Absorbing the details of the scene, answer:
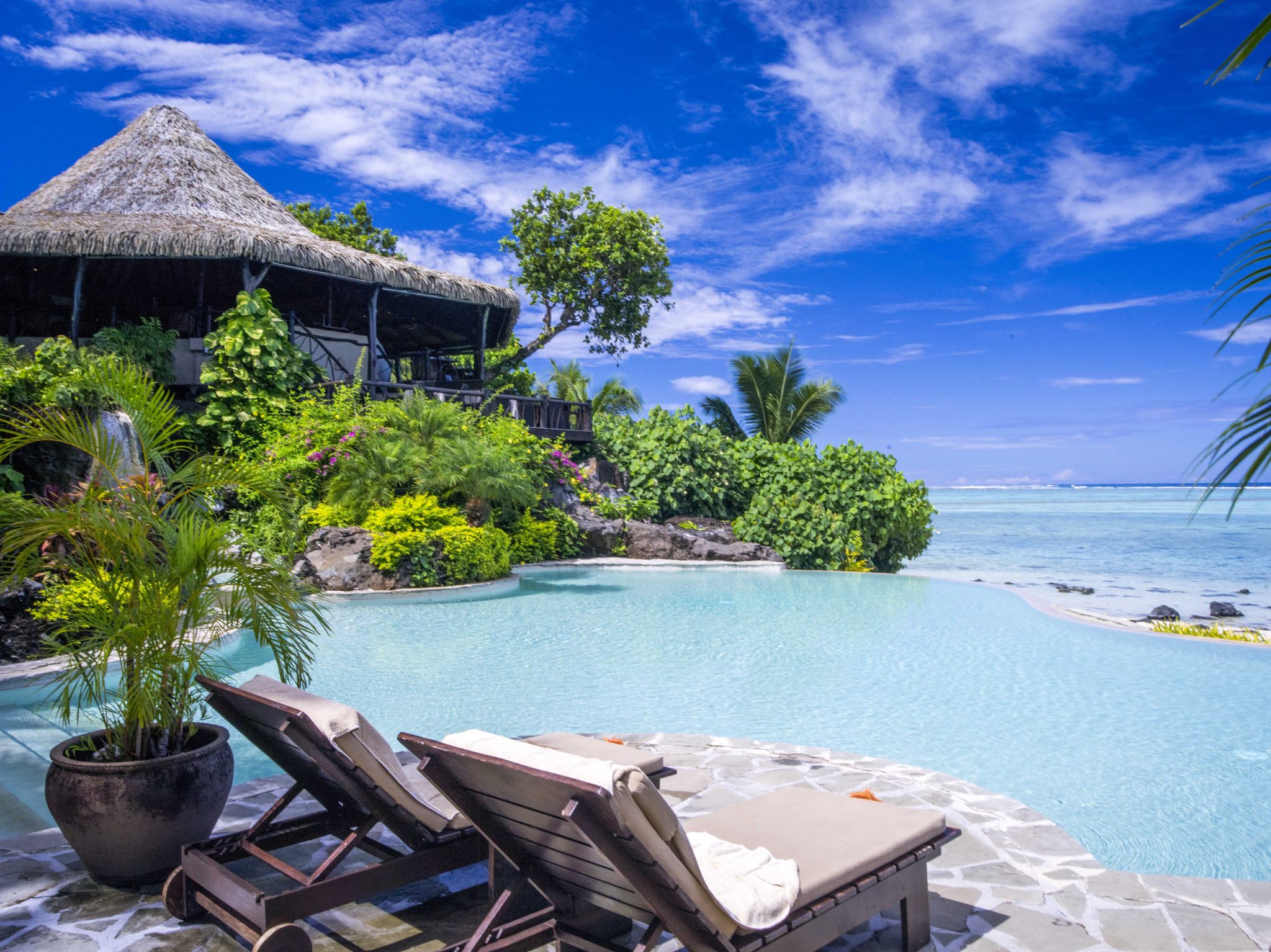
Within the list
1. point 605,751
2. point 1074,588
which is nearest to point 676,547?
point 1074,588

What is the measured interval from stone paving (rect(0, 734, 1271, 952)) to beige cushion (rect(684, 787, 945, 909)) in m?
0.38

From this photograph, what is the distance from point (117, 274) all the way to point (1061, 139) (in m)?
34.1

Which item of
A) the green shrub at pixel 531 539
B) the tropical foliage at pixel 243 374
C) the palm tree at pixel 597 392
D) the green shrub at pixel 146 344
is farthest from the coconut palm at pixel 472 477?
the palm tree at pixel 597 392

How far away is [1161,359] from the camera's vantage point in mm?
45750

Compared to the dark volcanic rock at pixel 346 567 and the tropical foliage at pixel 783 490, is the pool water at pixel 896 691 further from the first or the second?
the tropical foliage at pixel 783 490

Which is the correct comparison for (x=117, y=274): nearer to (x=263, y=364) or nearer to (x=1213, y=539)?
(x=263, y=364)

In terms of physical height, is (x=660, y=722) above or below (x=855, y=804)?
below

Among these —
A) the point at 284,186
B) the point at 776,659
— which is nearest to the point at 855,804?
the point at 776,659

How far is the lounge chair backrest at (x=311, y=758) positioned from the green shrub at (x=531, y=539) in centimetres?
1034

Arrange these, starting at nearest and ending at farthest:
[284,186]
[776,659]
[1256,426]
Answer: [1256,426] < [776,659] < [284,186]

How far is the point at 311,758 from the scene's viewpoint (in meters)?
2.61

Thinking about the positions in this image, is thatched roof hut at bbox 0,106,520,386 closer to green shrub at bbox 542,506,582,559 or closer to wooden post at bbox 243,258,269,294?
wooden post at bbox 243,258,269,294

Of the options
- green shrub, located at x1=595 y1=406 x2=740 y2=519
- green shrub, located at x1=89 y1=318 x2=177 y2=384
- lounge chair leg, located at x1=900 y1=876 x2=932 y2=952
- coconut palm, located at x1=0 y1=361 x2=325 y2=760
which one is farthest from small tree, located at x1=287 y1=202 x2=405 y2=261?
lounge chair leg, located at x1=900 y1=876 x2=932 y2=952

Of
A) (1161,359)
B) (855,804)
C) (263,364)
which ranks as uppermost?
(1161,359)
